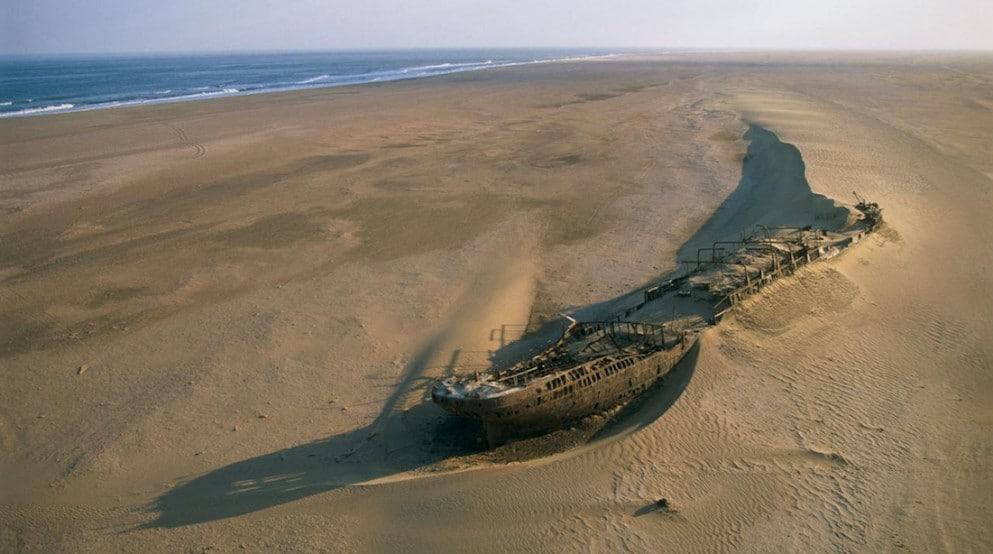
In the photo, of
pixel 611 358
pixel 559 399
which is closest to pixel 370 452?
pixel 559 399

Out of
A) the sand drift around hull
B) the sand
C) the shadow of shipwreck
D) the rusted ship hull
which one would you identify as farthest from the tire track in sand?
A: the rusted ship hull

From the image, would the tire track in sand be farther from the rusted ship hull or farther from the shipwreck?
the rusted ship hull

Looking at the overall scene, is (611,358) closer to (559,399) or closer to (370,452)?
(559,399)

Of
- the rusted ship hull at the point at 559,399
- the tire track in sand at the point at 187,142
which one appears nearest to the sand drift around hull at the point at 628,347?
the rusted ship hull at the point at 559,399

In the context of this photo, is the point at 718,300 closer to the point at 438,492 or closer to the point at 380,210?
the point at 438,492

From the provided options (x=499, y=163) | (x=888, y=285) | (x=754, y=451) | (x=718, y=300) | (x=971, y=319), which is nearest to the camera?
(x=754, y=451)

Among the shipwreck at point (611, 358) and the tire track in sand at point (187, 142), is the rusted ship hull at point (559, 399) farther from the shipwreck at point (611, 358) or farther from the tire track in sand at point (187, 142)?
the tire track in sand at point (187, 142)

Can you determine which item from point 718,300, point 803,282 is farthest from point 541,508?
point 803,282
